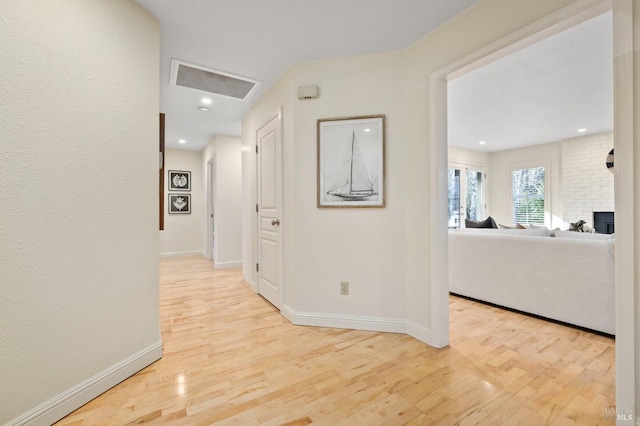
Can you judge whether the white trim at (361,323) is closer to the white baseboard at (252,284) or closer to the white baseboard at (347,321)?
the white baseboard at (347,321)

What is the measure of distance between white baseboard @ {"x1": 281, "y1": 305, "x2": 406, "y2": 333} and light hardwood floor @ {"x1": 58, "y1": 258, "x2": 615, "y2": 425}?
0.08m

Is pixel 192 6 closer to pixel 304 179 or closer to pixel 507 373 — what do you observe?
pixel 304 179

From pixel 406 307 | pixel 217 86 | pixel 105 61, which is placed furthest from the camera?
pixel 217 86

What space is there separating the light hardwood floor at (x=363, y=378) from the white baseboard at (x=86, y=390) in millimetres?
44

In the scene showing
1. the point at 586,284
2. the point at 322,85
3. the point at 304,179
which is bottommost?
the point at 586,284

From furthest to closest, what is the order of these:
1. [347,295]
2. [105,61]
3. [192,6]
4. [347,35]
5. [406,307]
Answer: [347,295] → [406,307] → [347,35] → [192,6] → [105,61]

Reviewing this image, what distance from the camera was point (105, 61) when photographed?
170 cm

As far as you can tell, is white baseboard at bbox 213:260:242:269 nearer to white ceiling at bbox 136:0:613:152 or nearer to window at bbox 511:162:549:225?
white ceiling at bbox 136:0:613:152

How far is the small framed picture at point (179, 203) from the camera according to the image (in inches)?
251

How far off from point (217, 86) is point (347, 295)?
2.64 m

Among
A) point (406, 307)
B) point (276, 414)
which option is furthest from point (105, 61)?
point (406, 307)

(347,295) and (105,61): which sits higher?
(105,61)

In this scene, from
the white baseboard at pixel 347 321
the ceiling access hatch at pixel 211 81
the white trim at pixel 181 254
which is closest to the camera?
the white baseboard at pixel 347 321

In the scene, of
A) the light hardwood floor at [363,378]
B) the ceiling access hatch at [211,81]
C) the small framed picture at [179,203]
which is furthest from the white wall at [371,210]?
the small framed picture at [179,203]
